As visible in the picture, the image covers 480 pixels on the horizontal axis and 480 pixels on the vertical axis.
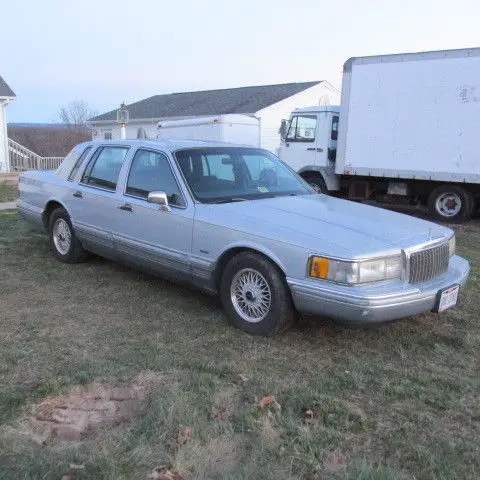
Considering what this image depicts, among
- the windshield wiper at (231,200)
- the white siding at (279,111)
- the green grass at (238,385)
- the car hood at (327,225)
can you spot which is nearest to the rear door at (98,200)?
the green grass at (238,385)

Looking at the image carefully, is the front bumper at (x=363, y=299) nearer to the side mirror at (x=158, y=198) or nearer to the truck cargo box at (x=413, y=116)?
the side mirror at (x=158, y=198)

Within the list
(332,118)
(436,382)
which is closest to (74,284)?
(436,382)

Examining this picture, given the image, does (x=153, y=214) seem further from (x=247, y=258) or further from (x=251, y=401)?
(x=251, y=401)

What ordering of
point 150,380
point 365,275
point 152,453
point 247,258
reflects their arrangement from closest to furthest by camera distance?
1. point 152,453
2. point 150,380
3. point 365,275
4. point 247,258

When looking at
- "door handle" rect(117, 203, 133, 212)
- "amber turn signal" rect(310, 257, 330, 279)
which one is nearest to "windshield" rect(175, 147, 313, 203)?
"door handle" rect(117, 203, 133, 212)

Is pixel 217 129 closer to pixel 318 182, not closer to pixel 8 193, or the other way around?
pixel 318 182

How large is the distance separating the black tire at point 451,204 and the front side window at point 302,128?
3.23m

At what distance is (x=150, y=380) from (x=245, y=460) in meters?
1.07

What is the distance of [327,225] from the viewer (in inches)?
172

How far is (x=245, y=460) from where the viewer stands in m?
2.81

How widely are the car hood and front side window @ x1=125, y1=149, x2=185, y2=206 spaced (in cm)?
49

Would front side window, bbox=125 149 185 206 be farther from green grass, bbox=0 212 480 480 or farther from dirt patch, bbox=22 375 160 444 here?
dirt patch, bbox=22 375 160 444

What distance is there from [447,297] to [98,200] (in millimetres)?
3625

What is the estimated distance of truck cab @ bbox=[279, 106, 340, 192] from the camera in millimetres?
12969
